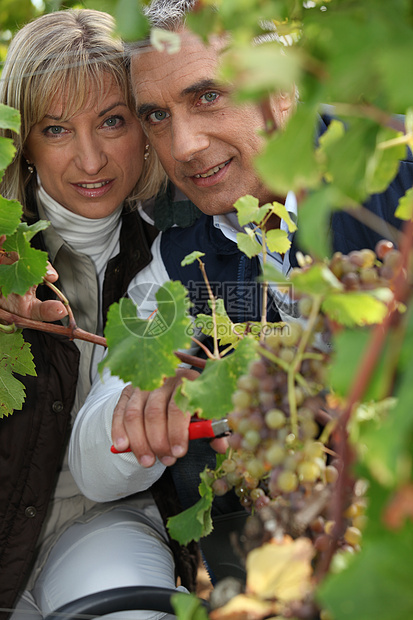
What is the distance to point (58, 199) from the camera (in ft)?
4.58

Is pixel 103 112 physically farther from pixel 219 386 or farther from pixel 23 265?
pixel 219 386

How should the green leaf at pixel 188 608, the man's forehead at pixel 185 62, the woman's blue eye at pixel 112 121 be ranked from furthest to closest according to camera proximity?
1. the woman's blue eye at pixel 112 121
2. the man's forehead at pixel 185 62
3. the green leaf at pixel 188 608

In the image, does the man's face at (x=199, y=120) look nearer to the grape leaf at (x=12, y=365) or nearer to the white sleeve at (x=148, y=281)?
the white sleeve at (x=148, y=281)

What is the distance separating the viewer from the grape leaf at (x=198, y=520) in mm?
561

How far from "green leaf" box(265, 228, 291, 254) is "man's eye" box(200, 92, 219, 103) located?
1.90ft

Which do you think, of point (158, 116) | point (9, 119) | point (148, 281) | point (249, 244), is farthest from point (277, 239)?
point (148, 281)

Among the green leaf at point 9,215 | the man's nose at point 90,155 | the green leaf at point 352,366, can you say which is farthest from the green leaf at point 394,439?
the man's nose at point 90,155

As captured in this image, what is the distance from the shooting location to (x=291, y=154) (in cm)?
28

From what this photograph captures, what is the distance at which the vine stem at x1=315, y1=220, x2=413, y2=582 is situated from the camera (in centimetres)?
26

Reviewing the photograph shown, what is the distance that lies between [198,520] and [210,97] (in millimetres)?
779

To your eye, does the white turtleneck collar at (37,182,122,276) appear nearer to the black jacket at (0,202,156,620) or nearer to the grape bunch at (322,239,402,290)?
the black jacket at (0,202,156,620)

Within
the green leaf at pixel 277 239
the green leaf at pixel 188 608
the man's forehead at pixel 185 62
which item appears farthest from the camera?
the man's forehead at pixel 185 62

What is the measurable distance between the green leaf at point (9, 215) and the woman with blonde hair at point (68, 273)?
657 millimetres

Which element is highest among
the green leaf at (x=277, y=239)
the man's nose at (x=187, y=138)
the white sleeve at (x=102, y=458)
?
the green leaf at (x=277, y=239)
